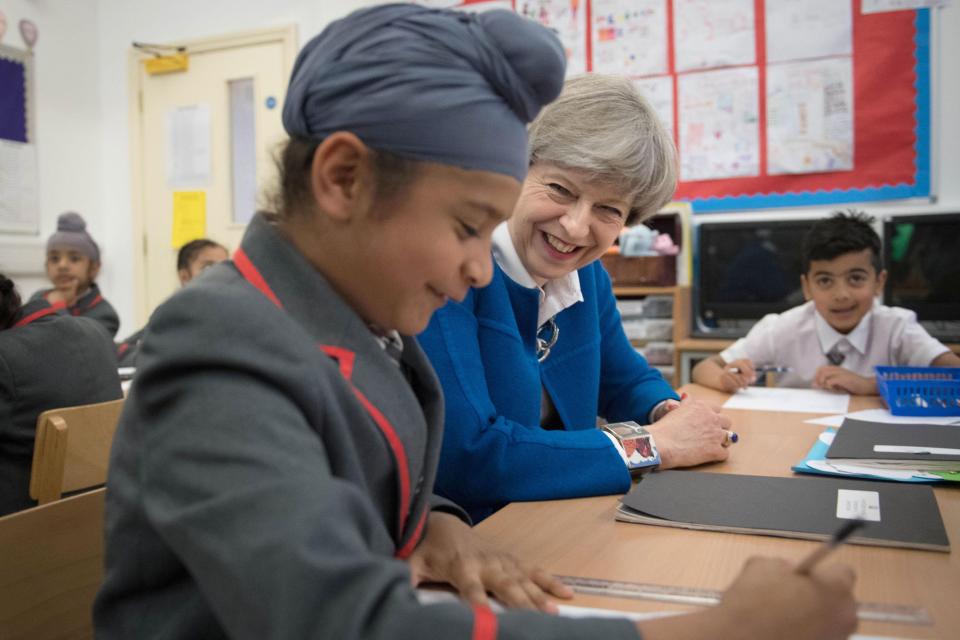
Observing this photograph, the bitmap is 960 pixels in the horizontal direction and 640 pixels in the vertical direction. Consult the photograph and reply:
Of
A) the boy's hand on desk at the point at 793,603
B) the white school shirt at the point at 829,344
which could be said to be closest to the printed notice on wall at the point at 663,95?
the white school shirt at the point at 829,344

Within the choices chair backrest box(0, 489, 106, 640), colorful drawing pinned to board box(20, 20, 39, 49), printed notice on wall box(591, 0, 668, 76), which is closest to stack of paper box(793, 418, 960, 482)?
chair backrest box(0, 489, 106, 640)

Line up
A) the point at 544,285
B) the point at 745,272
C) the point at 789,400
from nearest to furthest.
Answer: the point at 544,285
the point at 789,400
the point at 745,272

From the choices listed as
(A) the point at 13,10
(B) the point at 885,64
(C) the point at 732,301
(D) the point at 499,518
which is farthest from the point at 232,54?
(D) the point at 499,518

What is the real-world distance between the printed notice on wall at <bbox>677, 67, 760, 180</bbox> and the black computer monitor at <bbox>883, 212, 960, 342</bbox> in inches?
27.6

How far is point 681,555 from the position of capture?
80 cm

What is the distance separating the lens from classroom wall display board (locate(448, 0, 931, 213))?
10.8ft

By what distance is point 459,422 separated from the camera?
1065 millimetres

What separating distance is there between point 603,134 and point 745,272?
2361 millimetres

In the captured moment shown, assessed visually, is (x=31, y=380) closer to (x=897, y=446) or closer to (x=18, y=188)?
(x=897, y=446)

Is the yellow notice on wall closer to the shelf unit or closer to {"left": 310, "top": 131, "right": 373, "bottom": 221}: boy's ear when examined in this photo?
the shelf unit

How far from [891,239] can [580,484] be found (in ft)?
8.44

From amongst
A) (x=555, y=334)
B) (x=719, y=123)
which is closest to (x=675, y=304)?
(x=719, y=123)

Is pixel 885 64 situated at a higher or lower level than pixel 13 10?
lower

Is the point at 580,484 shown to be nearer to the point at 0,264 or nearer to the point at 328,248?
the point at 328,248
